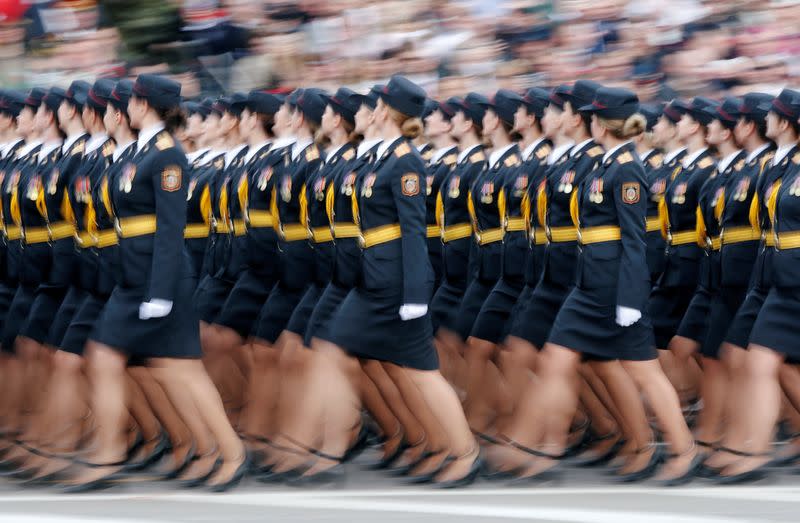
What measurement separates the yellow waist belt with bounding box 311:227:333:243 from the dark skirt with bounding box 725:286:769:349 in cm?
203

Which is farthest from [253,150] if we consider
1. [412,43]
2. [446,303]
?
[412,43]

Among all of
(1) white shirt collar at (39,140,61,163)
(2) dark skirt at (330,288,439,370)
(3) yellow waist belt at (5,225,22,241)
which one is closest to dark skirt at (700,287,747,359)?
(2) dark skirt at (330,288,439,370)

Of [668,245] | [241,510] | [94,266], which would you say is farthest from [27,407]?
[668,245]

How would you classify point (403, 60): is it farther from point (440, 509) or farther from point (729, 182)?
point (440, 509)

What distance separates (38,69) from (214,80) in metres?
1.31

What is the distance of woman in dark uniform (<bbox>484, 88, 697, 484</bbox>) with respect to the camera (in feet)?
28.8

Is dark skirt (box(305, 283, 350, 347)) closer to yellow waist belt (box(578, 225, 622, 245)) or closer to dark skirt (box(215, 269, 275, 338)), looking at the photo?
dark skirt (box(215, 269, 275, 338))

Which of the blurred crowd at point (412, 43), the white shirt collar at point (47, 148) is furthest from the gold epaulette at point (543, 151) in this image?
the blurred crowd at point (412, 43)

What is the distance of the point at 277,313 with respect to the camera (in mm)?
9797

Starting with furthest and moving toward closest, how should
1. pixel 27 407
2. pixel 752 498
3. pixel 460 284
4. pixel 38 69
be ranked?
pixel 38 69
pixel 460 284
pixel 27 407
pixel 752 498

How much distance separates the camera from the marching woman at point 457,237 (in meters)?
10.5

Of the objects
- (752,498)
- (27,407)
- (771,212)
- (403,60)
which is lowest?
(752,498)

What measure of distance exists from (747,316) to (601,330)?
881 mm

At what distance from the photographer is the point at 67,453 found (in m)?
9.17
